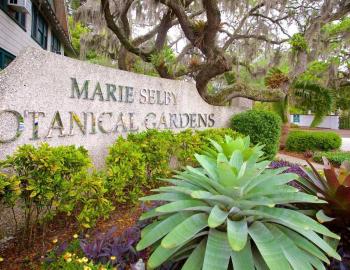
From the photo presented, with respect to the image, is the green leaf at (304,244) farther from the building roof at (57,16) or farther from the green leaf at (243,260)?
the building roof at (57,16)

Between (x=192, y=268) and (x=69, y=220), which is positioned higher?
(x=192, y=268)

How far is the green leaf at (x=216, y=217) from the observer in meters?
1.91

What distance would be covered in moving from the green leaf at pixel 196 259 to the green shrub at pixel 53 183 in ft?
4.74

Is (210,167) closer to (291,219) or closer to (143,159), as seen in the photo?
(291,219)

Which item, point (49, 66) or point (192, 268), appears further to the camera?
point (49, 66)

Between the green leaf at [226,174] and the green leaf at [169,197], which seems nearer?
the green leaf at [226,174]

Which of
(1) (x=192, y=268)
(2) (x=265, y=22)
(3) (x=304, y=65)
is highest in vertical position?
(2) (x=265, y=22)

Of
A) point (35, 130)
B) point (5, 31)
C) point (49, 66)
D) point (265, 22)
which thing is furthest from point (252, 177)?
point (265, 22)

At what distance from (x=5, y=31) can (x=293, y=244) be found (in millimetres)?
9919

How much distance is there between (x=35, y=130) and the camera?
401cm

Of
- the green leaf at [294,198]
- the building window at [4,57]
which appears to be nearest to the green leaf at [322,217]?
the green leaf at [294,198]

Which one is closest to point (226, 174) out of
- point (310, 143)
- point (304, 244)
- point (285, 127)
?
point (304, 244)

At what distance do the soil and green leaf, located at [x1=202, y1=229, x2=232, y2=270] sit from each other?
4.90ft

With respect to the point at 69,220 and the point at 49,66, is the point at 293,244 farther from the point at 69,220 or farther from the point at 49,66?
the point at 49,66
